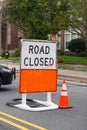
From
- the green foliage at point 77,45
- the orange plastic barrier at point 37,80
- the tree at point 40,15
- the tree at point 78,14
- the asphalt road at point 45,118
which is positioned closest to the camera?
the asphalt road at point 45,118

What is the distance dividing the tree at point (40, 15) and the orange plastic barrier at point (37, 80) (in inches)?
659

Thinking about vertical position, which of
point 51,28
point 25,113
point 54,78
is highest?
point 51,28

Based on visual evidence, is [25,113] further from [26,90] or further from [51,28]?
[51,28]

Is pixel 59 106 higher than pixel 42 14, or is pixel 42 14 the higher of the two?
pixel 42 14

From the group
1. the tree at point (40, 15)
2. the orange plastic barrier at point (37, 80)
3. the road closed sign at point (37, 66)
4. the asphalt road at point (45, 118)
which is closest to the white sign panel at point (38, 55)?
the road closed sign at point (37, 66)

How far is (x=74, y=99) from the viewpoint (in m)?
13.9

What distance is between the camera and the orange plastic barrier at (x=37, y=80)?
11.7 metres

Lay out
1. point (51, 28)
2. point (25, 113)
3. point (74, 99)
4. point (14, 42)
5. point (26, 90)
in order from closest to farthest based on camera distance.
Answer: point (25, 113) → point (26, 90) → point (74, 99) → point (51, 28) → point (14, 42)

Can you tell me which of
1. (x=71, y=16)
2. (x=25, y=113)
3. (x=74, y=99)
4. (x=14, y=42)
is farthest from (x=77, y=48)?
(x=25, y=113)

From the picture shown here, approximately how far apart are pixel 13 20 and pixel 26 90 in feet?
63.2

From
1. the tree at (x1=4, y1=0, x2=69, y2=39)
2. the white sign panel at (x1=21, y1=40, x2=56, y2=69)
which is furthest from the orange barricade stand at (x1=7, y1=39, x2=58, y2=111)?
the tree at (x1=4, y1=0, x2=69, y2=39)

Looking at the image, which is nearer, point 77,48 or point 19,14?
point 19,14

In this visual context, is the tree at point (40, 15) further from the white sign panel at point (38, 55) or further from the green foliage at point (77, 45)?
the white sign panel at point (38, 55)

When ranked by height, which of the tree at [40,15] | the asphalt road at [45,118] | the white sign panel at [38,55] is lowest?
the asphalt road at [45,118]
